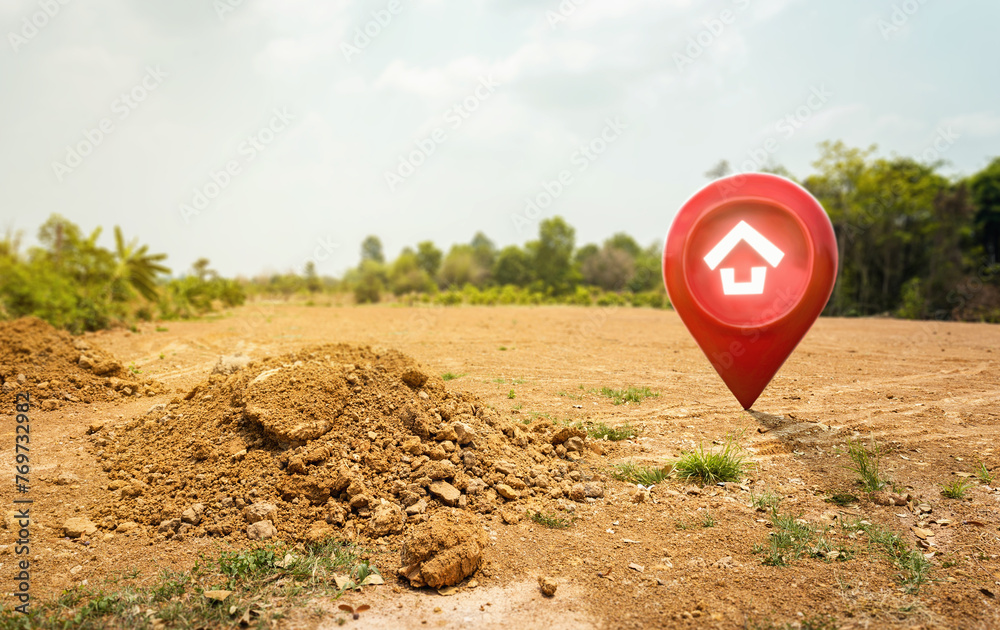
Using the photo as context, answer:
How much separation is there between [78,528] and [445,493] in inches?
88.3

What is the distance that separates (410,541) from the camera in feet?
10.2

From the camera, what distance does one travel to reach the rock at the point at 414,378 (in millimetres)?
4617

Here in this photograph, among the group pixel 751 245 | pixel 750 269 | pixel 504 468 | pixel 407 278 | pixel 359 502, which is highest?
pixel 407 278

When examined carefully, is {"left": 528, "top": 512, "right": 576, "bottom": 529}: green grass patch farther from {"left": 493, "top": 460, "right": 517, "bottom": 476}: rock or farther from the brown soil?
{"left": 493, "top": 460, "right": 517, "bottom": 476}: rock

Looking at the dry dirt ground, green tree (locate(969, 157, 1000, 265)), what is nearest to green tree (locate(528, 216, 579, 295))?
green tree (locate(969, 157, 1000, 265))

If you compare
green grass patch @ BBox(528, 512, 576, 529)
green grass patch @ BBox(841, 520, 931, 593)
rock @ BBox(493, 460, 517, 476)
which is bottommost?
green grass patch @ BBox(528, 512, 576, 529)

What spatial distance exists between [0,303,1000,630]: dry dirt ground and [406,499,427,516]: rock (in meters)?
0.37

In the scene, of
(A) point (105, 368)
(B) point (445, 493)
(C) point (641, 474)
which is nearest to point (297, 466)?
(B) point (445, 493)

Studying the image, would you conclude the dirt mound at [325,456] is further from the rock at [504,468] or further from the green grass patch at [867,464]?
the green grass patch at [867,464]

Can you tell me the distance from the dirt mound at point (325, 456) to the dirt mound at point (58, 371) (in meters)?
1.58

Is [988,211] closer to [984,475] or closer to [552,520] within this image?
[984,475]

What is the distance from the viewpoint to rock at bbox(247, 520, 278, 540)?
332 centimetres

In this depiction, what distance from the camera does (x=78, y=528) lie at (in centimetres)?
347

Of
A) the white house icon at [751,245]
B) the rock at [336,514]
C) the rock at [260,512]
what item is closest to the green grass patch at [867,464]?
the white house icon at [751,245]
